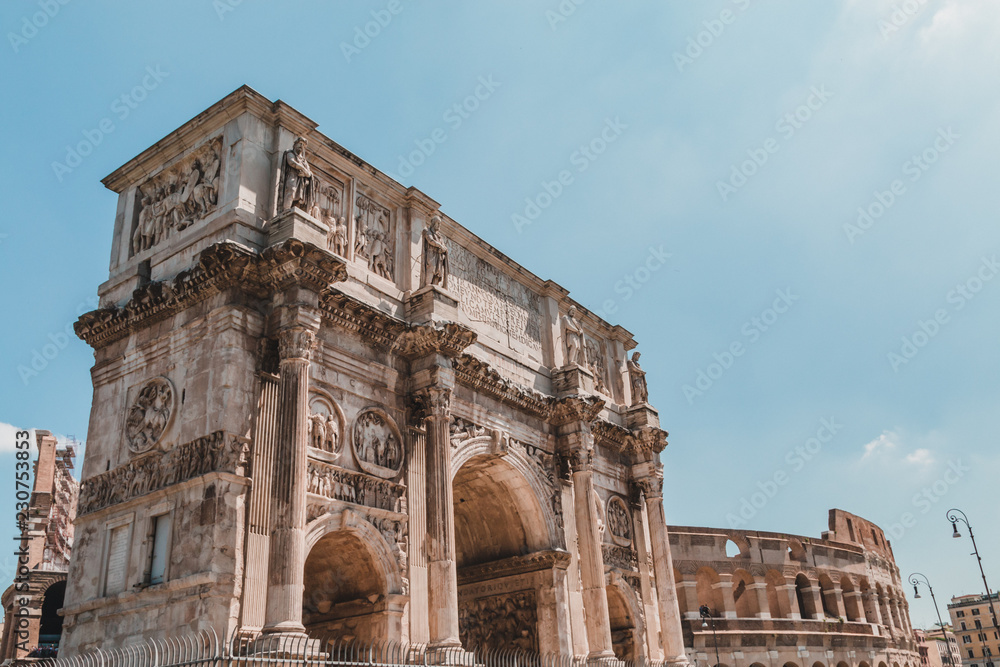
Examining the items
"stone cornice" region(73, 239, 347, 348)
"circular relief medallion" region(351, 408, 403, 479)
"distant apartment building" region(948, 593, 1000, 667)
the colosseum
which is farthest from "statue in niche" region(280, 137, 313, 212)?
"distant apartment building" region(948, 593, 1000, 667)

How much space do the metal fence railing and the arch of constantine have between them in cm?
23

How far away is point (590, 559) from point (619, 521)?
2.95 metres

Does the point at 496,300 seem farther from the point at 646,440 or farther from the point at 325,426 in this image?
the point at 325,426

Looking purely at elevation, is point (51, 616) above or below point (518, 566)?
above

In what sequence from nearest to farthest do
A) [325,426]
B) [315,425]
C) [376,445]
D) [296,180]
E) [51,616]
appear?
[315,425] → [325,426] → [296,180] → [376,445] → [51,616]

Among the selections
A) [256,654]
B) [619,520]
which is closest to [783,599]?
[619,520]

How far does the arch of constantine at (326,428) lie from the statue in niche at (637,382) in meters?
2.72

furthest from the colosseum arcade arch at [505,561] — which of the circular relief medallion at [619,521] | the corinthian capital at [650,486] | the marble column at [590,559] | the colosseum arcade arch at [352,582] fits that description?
the corinthian capital at [650,486]

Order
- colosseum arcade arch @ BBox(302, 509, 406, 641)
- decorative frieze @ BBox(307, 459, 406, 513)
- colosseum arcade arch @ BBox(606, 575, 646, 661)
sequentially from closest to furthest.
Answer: decorative frieze @ BBox(307, 459, 406, 513) < colosseum arcade arch @ BBox(302, 509, 406, 641) < colosseum arcade arch @ BBox(606, 575, 646, 661)

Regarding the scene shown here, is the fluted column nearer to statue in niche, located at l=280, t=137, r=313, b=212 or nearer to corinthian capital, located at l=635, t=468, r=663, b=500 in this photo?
statue in niche, located at l=280, t=137, r=313, b=212

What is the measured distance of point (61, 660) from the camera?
41.1 ft

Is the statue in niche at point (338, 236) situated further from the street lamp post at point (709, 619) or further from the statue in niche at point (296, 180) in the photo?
the street lamp post at point (709, 619)

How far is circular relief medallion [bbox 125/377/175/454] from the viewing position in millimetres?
13383

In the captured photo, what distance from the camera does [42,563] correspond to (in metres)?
29.6
